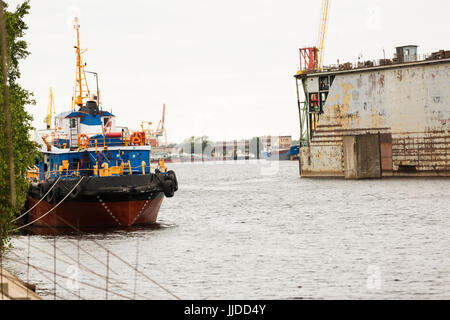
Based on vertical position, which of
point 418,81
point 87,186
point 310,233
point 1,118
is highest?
point 418,81

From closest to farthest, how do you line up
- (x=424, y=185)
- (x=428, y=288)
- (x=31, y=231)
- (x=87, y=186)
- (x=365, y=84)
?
1. (x=428, y=288)
2. (x=87, y=186)
3. (x=31, y=231)
4. (x=424, y=185)
5. (x=365, y=84)

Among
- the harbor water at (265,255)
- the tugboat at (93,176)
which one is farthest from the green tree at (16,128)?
the tugboat at (93,176)

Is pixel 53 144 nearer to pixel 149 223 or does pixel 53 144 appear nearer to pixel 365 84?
pixel 149 223

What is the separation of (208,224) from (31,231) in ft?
34.6

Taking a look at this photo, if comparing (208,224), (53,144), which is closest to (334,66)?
(208,224)

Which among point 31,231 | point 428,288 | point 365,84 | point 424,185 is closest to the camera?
point 428,288

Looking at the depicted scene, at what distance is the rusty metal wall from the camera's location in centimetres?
6931

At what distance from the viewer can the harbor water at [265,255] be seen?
21.4 m

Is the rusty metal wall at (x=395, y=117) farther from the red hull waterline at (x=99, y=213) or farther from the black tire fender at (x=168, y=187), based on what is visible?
the red hull waterline at (x=99, y=213)

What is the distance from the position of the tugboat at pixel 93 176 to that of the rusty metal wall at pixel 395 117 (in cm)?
3920

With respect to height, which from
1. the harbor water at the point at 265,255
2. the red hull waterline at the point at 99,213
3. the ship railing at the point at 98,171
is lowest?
the harbor water at the point at 265,255

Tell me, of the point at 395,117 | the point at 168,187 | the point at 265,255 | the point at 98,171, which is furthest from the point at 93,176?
the point at 395,117

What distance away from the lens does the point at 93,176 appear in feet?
112

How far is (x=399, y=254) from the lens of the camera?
27.5 meters
